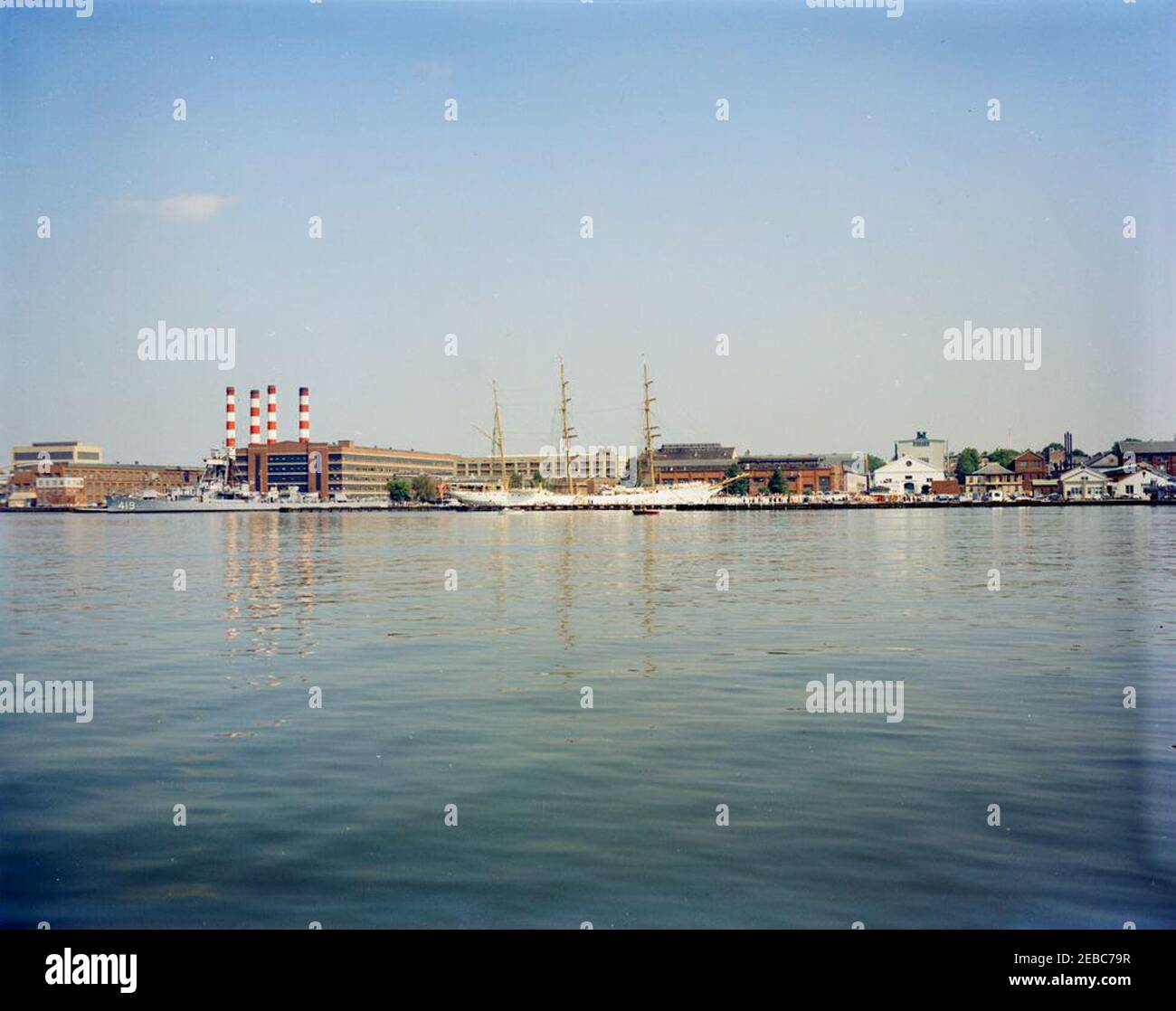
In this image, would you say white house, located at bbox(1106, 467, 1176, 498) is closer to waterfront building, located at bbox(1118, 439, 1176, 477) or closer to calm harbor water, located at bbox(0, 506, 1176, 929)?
waterfront building, located at bbox(1118, 439, 1176, 477)

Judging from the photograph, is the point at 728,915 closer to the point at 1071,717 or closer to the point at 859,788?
the point at 859,788

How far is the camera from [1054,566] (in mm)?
50875

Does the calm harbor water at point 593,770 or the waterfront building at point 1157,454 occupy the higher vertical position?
the waterfront building at point 1157,454

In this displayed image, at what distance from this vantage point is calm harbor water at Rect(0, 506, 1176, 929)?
9.98 m

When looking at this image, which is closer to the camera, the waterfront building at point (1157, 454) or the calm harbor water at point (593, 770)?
the calm harbor water at point (593, 770)

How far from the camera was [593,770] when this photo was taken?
14.2 meters

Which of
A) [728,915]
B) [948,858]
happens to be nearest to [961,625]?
[948,858]

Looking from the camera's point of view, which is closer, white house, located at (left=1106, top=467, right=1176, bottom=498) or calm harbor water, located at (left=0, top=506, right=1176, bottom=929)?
calm harbor water, located at (left=0, top=506, right=1176, bottom=929)

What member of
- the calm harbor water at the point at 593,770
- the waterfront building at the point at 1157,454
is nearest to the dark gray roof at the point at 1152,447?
the waterfront building at the point at 1157,454

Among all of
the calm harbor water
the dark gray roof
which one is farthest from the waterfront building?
the calm harbor water

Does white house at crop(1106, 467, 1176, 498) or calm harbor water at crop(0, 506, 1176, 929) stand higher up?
white house at crop(1106, 467, 1176, 498)

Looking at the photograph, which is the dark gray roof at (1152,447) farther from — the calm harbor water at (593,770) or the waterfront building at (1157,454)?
the calm harbor water at (593,770)

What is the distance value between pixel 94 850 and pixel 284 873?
2.30m

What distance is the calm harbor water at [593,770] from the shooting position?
998cm
